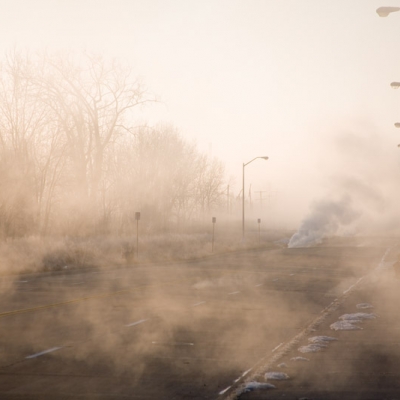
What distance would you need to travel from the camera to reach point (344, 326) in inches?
583

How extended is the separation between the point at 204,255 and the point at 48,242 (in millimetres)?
12526

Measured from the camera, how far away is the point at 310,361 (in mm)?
10742

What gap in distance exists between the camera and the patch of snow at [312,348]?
11.7 metres

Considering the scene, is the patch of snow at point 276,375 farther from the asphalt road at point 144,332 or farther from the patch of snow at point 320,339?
the patch of snow at point 320,339

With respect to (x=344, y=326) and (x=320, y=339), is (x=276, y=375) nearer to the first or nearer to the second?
(x=320, y=339)

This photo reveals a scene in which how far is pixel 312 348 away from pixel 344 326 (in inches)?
123

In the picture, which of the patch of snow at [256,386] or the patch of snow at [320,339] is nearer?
the patch of snow at [256,386]

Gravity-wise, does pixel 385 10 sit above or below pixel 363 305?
above

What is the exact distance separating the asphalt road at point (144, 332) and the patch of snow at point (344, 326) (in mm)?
682

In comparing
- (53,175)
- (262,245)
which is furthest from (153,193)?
(53,175)

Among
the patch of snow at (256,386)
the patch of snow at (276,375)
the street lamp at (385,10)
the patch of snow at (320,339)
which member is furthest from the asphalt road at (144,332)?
the street lamp at (385,10)

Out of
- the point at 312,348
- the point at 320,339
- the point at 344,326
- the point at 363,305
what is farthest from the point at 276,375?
the point at 363,305

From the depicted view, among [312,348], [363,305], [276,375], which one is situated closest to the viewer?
[276,375]

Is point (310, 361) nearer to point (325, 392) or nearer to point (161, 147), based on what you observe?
point (325, 392)
